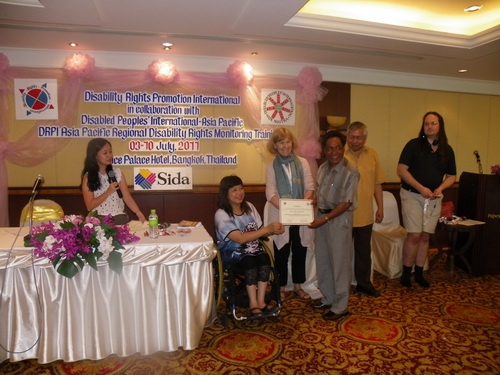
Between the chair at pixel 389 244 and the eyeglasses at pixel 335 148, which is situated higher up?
the eyeglasses at pixel 335 148

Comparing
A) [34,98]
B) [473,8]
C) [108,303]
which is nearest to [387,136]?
[473,8]

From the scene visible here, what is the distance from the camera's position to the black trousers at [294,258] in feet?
11.5

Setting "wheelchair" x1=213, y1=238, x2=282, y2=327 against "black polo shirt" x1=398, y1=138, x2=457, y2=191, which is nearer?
"wheelchair" x1=213, y1=238, x2=282, y2=327

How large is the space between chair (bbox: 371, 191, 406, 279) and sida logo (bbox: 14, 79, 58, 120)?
4.08 metres

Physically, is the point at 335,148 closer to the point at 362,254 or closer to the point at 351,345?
the point at 362,254

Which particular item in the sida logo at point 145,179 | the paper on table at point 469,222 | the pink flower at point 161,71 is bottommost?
the paper on table at point 469,222

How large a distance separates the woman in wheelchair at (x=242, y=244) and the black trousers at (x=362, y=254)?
1.04 m

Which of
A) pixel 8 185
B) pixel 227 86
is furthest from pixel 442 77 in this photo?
pixel 8 185

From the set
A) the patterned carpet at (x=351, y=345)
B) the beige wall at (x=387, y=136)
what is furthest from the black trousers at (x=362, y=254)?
the beige wall at (x=387, y=136)

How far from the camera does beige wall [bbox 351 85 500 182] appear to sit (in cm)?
546

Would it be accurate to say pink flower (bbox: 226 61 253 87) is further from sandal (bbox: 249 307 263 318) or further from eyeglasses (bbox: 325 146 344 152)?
sandal (bbox: 249 307 263 318)

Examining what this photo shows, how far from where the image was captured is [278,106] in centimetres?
488

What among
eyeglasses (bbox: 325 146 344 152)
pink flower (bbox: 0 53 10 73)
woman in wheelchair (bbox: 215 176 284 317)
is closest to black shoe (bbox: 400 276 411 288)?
woman in wheelchair (bbox: 215 176 284 317)

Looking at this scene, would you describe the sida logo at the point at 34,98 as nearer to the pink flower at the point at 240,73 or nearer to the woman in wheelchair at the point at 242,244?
the pink flower at the point at 240,73
